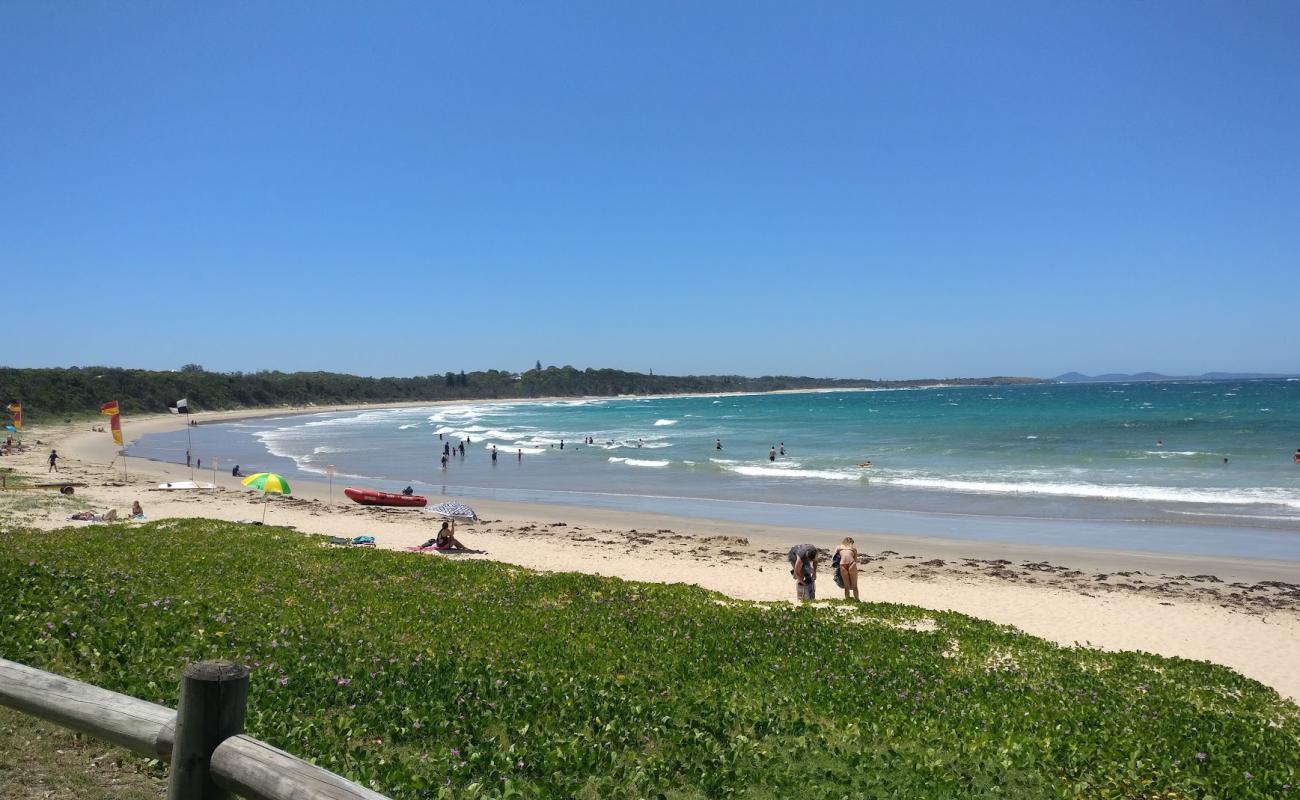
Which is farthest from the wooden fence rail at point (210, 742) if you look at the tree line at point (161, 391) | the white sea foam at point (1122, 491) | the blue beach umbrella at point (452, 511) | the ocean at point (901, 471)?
the tree line at point (161, 391)

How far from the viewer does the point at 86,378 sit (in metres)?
106

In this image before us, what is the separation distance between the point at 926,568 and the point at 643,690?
16.0 m

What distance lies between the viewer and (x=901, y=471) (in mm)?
44156

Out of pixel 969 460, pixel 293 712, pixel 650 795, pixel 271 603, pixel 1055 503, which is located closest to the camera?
pixel 650 795

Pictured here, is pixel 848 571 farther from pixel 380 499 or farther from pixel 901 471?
pixel 901 471

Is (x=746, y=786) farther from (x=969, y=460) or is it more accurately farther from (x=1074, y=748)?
(x=969, y=460)

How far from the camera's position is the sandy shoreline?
15602mm

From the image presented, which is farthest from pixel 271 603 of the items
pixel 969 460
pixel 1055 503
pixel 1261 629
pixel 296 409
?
pixel 296 409

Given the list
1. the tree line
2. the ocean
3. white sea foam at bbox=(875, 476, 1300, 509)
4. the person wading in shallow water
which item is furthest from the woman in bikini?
the tree line

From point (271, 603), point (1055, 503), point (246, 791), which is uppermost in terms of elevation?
point (246, 791)

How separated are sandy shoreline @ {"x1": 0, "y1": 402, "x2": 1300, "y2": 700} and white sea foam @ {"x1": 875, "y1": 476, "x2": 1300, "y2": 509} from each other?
11.7 m

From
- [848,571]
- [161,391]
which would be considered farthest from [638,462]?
[161,391]

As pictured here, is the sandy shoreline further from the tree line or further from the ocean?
the tree line

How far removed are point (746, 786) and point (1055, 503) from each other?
3161 centimetres
